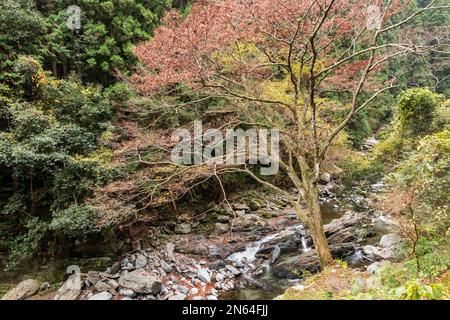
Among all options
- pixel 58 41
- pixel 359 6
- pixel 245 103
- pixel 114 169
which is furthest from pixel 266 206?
pixel 58 41

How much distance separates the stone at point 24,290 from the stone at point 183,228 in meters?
4.69

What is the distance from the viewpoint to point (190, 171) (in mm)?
8156

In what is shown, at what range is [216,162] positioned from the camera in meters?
7.88

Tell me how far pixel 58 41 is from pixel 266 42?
33.8ft

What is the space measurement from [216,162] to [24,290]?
5890 mm

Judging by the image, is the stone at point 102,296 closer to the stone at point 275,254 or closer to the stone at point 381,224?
the stone at point 275,254

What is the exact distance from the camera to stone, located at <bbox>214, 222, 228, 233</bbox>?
36.3 feet

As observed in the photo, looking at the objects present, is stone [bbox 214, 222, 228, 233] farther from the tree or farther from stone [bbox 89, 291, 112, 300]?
stone [bbox 89, 291, 112, 300]

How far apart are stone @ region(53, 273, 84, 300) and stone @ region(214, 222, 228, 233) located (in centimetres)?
483

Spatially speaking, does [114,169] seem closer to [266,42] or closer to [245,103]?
[245,103]

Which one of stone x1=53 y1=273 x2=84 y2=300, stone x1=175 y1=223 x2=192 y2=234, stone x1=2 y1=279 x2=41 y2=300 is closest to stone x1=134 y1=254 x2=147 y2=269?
stone x1=53 y1=273 x2=84 y2=300

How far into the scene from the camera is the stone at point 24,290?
23.6 ft
